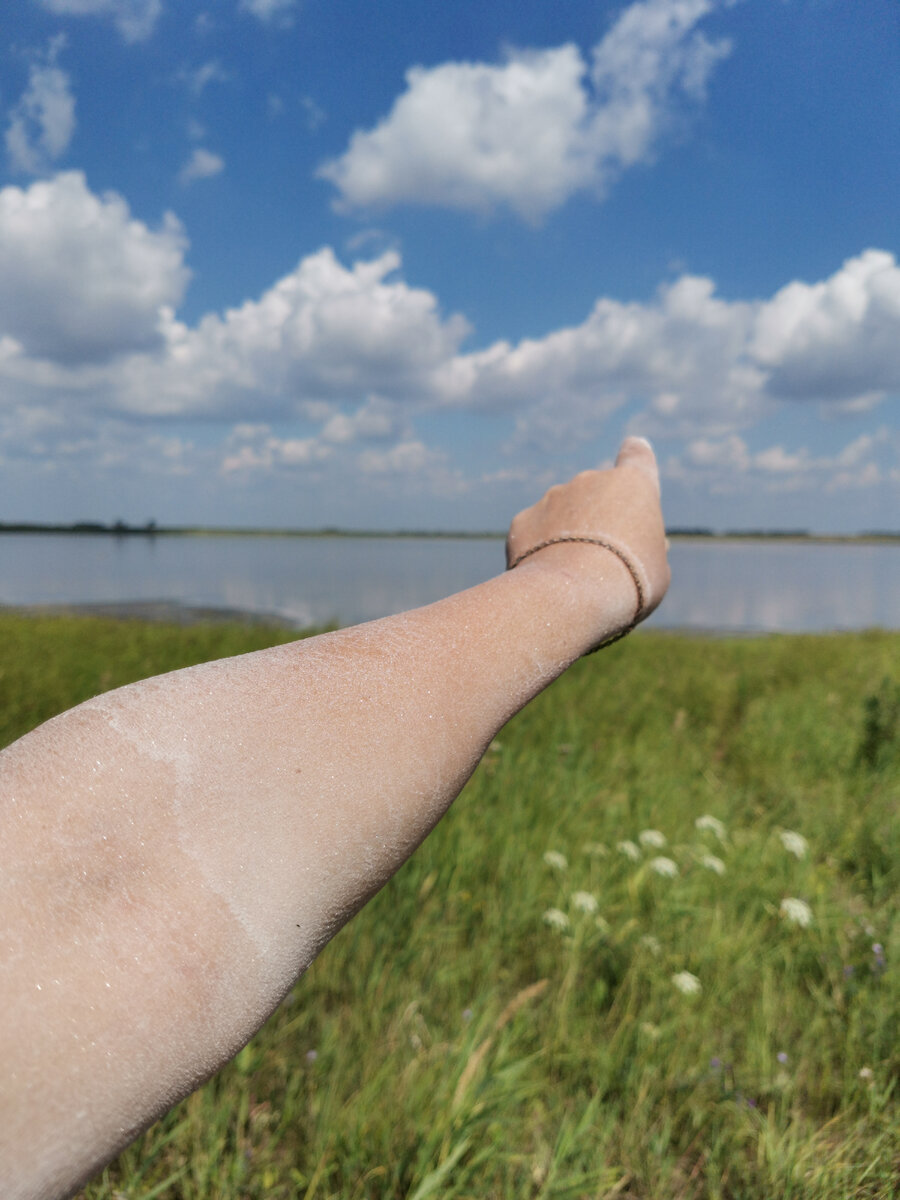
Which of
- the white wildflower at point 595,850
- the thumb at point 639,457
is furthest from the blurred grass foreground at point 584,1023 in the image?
the thumb at point 639,457

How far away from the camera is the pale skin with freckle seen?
0.44m

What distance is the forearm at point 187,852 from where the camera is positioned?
438 mm

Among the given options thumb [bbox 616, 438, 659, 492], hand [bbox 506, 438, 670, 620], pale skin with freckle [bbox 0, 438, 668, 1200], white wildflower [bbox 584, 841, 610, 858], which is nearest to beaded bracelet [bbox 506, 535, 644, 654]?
hand [bbox 506, 438, 670, 620]

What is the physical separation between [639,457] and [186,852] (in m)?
0.94

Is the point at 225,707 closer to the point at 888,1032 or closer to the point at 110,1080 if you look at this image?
the point at 110,1080

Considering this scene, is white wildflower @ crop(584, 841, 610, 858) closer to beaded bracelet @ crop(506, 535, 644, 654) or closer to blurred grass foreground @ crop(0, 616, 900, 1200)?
blurred grass foreground @ crop(0, 616, 900, 1200)

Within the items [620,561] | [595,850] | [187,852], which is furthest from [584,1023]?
[187,852]

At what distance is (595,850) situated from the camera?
2.82m

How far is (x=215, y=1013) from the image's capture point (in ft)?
1.56

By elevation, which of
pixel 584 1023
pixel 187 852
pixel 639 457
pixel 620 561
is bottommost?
pixel 584 1023

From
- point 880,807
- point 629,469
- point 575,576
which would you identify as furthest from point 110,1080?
point 880,807

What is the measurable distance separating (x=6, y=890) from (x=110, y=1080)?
0.14m

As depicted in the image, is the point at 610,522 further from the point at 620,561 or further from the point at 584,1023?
the point at 584,1023

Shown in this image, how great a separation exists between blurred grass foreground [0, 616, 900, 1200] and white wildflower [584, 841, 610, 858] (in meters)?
0.03
